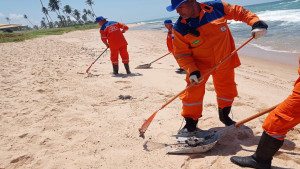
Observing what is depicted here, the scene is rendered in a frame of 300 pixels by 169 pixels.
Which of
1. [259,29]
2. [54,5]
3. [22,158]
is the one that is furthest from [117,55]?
[54,5]

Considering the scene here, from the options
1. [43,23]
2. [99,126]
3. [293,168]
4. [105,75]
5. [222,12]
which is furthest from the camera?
[43,23]

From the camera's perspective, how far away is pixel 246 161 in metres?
2.13

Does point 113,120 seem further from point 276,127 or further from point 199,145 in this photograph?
point 276,127

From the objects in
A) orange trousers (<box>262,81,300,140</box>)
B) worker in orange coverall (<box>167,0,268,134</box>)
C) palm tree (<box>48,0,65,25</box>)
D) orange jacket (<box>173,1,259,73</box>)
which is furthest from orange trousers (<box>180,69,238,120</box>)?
palm tree (<box>48,0,65,25</box>)

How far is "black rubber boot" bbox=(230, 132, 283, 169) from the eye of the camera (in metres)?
1.85

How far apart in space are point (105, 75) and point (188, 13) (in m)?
4.13

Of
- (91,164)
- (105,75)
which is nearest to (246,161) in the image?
(91,164)

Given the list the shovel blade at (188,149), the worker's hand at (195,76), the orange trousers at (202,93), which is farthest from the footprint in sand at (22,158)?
the worker's hand at (195,76)

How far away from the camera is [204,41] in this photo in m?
2.33

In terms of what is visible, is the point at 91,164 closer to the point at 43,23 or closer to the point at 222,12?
the point at 222,12

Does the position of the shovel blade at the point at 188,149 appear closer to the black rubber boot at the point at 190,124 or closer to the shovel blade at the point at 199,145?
the shovel blade at the point at 199,145

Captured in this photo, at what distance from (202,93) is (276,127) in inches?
38.2

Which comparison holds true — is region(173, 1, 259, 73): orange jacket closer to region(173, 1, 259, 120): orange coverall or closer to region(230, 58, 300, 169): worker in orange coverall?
region(173, 1, 259, 120): orange coverall

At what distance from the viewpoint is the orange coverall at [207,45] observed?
91.2 inches
